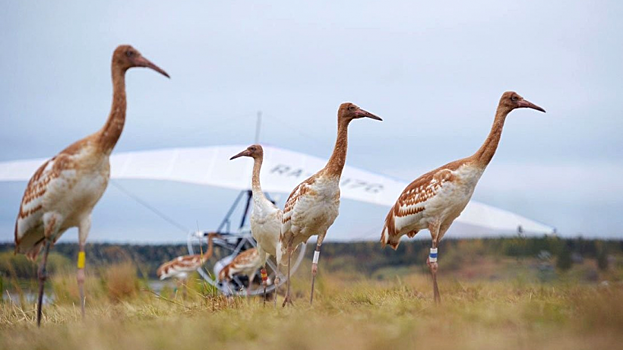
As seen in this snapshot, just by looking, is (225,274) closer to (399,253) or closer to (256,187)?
(256,187)

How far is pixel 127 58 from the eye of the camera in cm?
815

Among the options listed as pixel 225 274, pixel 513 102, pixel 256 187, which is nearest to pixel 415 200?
pixel 513 102

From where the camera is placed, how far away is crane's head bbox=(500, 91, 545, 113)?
970 cm

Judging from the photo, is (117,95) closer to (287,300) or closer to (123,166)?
(287,300)

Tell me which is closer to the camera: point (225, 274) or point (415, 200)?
point (415, 200)

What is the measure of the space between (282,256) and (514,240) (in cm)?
423

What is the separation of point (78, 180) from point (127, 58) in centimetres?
140

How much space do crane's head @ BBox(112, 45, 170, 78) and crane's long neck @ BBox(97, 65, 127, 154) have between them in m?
0.19

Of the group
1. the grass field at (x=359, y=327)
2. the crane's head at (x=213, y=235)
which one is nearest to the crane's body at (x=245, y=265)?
the crane's head at (x=213, y=235)

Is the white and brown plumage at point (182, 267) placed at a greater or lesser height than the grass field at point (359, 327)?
lesser

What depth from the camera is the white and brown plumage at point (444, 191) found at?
905 centimetres

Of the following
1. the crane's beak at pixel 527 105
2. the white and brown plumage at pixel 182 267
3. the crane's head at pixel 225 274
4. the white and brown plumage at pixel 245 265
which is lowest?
the white and brown plumage at pixel 182 267

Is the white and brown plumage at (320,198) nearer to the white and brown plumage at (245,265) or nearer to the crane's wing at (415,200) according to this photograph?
the crane's wing at (415,200)

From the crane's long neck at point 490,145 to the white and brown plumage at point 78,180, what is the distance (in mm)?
3706
